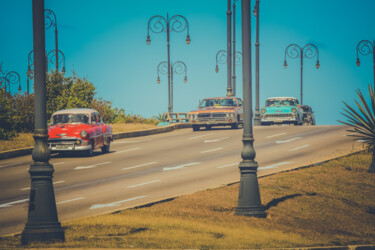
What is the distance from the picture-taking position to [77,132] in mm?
23609

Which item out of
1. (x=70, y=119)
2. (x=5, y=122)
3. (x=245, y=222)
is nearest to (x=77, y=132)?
(x=70, y=119)

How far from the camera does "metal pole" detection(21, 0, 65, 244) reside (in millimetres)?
9273

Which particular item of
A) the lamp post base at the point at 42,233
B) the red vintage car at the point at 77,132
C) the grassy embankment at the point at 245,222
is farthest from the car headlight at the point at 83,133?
the lamp post base at the point at 42,233

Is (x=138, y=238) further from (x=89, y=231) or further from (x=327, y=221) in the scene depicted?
(x=327, y=221)

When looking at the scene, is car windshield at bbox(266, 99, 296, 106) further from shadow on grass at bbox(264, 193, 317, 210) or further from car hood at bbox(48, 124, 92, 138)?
shadow on grass at bbox(264, 193, 317, 210)

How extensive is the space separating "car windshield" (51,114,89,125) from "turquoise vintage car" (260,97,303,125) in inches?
700

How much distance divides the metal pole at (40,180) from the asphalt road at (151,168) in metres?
1.80

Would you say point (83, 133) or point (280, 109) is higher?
point (280, 109)

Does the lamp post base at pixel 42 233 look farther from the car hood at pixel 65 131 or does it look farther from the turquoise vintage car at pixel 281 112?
the turquoise vintage car at pixel 281 112

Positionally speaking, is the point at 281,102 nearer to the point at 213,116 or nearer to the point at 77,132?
the point at 213,116

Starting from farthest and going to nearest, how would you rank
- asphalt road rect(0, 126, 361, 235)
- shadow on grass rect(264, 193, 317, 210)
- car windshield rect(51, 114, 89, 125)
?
car windshield rect(51, 114, 89, 125) < asphalt road rect(0, 126, 361, 235) < shadow on grass rect(264, 193, 317, 210)

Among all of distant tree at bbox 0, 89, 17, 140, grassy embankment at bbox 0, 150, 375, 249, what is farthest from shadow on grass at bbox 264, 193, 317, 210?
distant tree at bbox 0, 89, 17, 140

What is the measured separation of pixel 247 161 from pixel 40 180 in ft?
14.5

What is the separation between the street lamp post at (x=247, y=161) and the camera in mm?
12109
